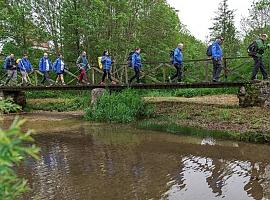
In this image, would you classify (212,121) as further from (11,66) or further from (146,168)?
(11,66)

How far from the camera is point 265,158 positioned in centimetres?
967

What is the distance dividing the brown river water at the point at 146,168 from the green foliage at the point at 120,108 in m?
2.90

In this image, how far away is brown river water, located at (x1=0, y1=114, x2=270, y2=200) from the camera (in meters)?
7.46

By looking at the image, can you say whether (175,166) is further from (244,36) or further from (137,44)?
(244,36)

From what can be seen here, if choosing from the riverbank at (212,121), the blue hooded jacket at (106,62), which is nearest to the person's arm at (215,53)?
the riverbank at (212,121)

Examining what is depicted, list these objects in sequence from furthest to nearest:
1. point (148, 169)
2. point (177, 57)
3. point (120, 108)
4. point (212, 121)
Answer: point (120, 108)
point (177, 57)
point (212, 121)
point (148, 169)

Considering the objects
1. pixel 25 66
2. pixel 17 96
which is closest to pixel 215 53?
pixel 25 66

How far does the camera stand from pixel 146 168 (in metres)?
9.25

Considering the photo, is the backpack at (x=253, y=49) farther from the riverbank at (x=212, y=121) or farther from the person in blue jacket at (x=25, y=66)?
the person in blue jacket at (x=25, y=66)

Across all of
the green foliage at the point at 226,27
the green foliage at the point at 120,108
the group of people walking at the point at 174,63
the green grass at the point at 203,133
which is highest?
the green foliage at the point at 226,27

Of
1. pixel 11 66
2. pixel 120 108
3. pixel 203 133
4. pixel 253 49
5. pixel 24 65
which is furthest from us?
pixel 24 65

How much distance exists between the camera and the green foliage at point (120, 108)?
17.0 m

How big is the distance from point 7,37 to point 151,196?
79.1ft

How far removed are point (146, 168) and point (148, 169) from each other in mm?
103
